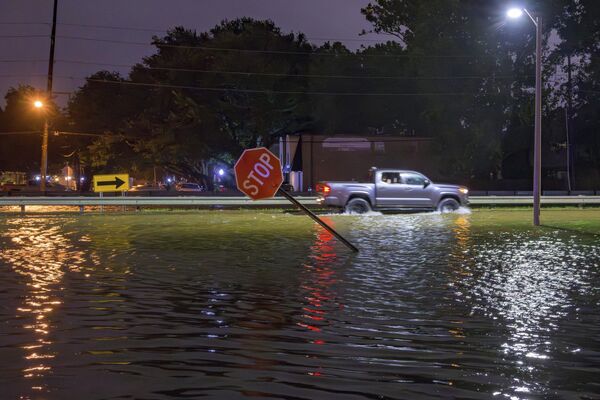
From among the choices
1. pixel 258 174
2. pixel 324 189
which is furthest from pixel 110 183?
pixel 258 174

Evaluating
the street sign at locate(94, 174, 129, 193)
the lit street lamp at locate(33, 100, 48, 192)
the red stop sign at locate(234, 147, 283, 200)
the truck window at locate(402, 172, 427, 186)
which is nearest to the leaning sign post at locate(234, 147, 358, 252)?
the red stop sign at locate(234, 147, 283, 200)

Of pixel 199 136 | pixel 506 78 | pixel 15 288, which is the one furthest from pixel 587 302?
pixel 199 136

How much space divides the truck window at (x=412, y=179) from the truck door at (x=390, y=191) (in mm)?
219

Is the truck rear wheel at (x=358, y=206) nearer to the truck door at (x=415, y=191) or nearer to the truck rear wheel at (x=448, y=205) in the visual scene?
the truck door at (x=415, y=191)

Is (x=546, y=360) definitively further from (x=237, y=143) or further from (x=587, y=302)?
(x=237, y=143)

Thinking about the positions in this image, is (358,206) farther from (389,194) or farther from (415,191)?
(415,191)

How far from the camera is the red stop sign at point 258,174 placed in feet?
→ 38.1

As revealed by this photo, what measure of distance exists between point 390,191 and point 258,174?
17.3 m

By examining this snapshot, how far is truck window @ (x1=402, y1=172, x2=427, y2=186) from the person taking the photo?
2886 centimetres

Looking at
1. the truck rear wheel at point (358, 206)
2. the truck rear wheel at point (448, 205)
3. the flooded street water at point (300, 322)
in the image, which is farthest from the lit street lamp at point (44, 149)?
the flooded street water at point (300, 322)

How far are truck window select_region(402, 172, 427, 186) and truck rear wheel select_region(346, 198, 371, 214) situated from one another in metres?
1.93

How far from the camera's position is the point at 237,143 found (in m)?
61.7

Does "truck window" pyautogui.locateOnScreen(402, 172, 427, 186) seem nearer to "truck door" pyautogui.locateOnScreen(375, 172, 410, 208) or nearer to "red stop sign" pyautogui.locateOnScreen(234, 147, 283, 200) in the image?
"truck door" pyautogui.locateOnScreen(375, 172, 410, 208)

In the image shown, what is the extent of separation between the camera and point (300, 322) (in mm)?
7578
